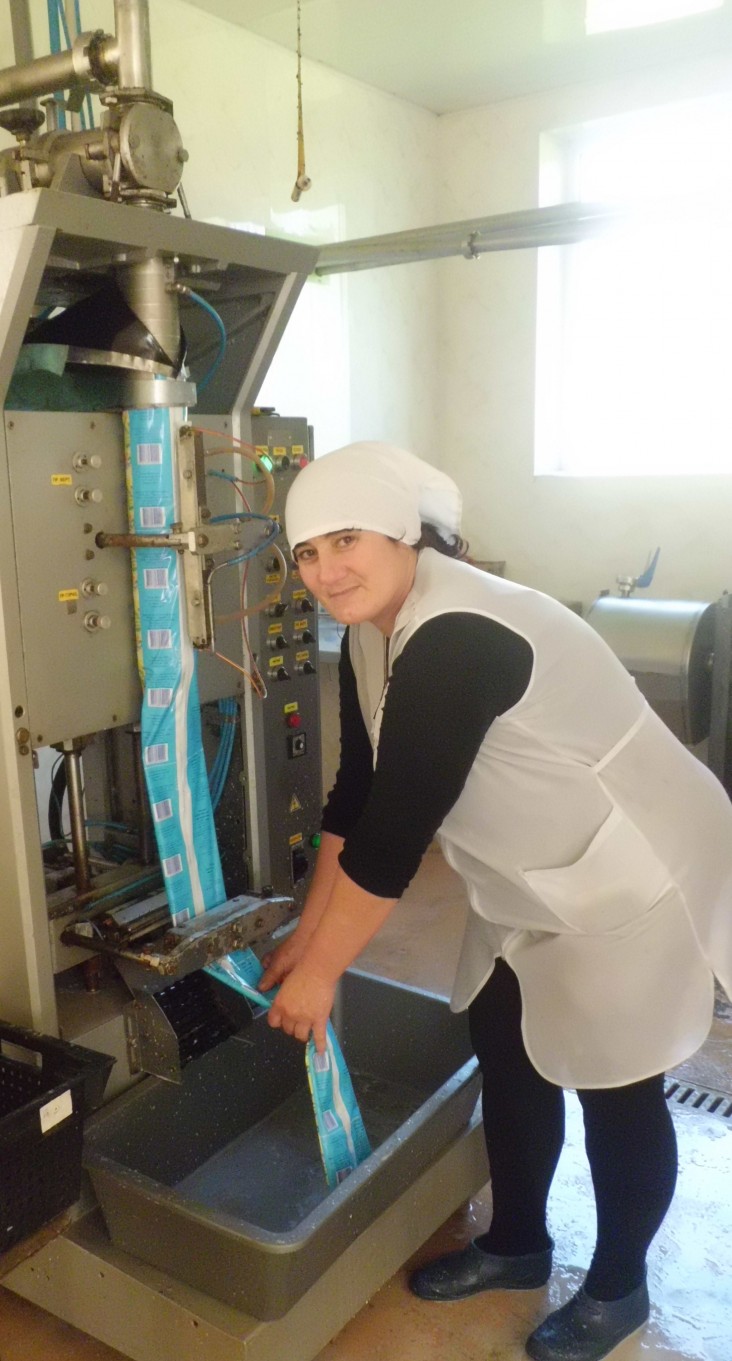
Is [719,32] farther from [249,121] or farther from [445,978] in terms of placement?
[445,978]

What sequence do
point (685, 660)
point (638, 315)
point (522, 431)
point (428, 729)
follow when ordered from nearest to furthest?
point (428, 729) < point (685, 660) < point (638, 315) < point (522, 431)

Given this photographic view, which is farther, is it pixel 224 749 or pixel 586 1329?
pixel 224 749

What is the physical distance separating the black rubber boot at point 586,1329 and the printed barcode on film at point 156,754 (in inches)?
39.2

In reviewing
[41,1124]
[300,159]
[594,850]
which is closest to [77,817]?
[41,1124]

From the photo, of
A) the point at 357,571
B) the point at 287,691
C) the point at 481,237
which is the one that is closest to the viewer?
the point at 357,571

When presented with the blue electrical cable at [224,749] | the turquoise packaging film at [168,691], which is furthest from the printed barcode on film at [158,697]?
the blue electrical cable at [224,749]

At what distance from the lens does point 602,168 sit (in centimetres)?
349

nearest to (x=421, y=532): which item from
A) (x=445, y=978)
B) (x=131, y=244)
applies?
(x=131, y=244)

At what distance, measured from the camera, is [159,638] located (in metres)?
1.57

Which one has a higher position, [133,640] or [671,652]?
[133,640]

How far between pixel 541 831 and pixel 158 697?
2.04 ft

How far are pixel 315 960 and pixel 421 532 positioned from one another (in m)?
0.58

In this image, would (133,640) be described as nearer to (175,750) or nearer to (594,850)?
(175,750)

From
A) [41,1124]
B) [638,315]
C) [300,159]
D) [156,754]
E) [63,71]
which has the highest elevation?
[300,159]
